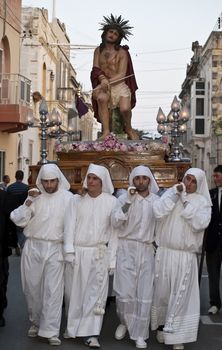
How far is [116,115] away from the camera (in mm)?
10359

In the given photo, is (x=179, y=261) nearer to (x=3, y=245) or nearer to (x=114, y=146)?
(x=3, y=245)

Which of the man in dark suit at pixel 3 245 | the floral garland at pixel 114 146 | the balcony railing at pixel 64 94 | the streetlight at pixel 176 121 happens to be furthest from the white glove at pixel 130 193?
the balcony railing at pixel 64 94

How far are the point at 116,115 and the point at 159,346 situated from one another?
4382 millimetres

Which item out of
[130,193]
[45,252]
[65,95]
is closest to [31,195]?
[45,252]

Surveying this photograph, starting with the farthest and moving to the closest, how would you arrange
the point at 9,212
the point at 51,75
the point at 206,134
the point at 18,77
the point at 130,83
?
the point at 206,134 → the point at 51,75 → the point at 18,77 → the point at 130,83 → the point at 9,212

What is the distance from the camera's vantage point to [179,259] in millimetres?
6742

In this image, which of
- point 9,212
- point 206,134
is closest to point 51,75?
point 206,134

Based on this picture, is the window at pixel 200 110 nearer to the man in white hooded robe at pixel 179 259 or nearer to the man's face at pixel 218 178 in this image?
the man's face at pixel 218 178

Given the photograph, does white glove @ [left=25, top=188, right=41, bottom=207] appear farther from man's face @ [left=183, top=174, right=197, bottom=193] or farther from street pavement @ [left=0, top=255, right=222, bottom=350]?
man's face @ [left=183, top=174, right=197, bottom=193]

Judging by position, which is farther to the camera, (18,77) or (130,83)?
(18,77)

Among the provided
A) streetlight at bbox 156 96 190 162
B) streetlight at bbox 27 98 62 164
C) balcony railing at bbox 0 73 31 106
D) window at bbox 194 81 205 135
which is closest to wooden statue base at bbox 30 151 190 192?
streetlight at bbox 156 96 190 162

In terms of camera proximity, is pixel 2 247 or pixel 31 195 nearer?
pixel 31 195

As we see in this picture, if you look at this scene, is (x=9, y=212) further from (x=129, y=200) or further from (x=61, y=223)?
(x=129, y=200)

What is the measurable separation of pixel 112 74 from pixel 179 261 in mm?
4213
